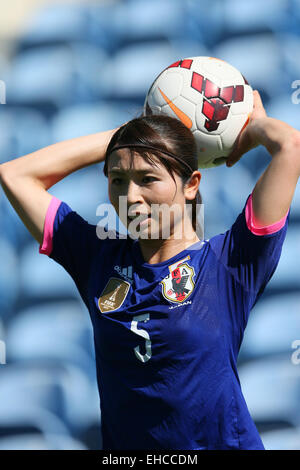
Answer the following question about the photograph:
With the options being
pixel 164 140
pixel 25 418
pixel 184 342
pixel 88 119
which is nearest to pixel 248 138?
pixel 164 140

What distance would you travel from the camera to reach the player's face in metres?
1.41

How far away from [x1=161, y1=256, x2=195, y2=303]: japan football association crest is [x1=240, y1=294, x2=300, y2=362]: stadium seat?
49.7 inches

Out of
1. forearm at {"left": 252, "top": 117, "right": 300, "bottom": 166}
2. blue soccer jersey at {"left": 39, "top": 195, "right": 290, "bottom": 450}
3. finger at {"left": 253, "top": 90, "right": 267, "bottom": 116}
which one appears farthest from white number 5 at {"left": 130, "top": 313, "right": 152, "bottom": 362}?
finger at {"left": 253, "top": 90, "right": 267, "bottom": 116}

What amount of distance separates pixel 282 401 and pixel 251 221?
1418 millimetres

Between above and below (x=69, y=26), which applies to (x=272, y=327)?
below

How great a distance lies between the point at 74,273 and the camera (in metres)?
1.62

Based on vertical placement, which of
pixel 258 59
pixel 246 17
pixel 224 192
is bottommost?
pixel 224 192

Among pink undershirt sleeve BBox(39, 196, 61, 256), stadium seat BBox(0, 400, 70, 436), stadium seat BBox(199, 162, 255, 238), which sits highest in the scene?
stadium seat BBox(199, 162, 255, 238)

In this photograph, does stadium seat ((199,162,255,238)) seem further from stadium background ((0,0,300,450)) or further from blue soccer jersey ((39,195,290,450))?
blue soccer jersey ((39,195,290,450))

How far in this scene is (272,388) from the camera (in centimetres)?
257

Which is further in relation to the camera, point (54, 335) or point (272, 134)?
point (54, 335)

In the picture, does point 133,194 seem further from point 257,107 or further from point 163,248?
point 257,107

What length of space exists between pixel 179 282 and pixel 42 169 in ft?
1.80

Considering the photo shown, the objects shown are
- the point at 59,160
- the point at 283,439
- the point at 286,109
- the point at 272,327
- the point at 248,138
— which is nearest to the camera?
the point at 248,138
